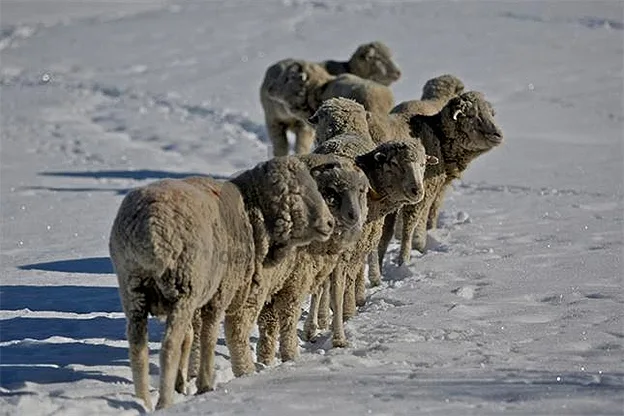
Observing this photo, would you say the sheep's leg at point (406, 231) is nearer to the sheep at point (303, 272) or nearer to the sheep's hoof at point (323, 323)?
the sheep's hoof at point (323, 323)

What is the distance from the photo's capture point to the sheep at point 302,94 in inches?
505

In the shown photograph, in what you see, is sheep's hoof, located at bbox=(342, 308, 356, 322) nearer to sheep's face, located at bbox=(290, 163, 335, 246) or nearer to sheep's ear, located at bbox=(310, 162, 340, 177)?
sheep's ear, located at bbox=(310, 162, 340, 177)

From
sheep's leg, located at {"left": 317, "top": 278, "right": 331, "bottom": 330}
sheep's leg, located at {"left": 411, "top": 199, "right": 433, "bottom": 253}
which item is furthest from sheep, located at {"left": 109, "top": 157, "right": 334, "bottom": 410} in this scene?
sheep's leg, located at {"left": 411, "top": 199, "right": 433, "bottom": 253}

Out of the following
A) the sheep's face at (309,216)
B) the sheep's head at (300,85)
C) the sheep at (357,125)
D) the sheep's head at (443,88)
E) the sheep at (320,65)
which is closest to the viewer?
the sheep's face at (309,216)

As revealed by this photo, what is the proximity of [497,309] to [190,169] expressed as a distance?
9.62 metres

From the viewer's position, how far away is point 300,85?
14930 mm

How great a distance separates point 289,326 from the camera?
798 centimetres

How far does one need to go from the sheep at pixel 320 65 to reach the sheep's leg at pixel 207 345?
852 cm

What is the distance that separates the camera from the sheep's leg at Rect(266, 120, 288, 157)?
53.2 feet

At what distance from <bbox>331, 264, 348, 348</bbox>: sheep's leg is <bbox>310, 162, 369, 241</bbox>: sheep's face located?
0.72m

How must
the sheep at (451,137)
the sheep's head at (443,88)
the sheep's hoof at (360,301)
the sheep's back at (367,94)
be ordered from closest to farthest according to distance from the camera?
the sheep's hoof at (360,301), the sheep at (451,137), the sheep's back at (367,94), the sheep's head at (443,88)

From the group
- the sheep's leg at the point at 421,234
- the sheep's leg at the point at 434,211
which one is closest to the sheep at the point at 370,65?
the sheep's leg at the point at 434,211

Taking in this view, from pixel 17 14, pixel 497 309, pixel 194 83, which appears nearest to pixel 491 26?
pixel 194 83

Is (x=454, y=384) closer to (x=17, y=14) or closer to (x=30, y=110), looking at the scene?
(x=30, y=110)
